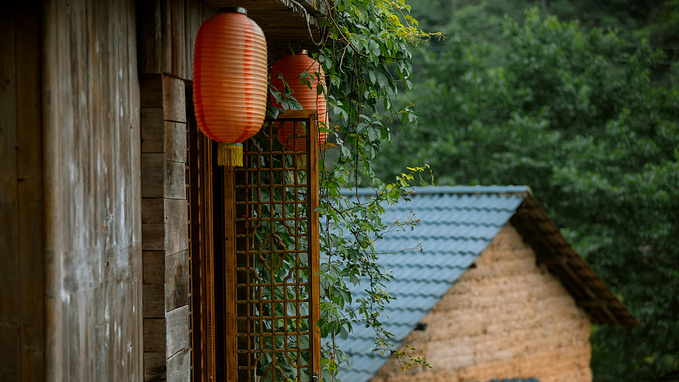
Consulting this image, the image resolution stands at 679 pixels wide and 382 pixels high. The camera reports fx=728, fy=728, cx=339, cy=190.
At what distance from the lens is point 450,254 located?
7.82m

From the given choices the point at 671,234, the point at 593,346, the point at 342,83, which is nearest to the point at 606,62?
the point at 671,234

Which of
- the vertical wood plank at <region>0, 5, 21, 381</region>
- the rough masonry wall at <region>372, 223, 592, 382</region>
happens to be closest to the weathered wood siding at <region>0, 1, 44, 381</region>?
the vertical wood plank at <region>0, 5, 21, 381</region>

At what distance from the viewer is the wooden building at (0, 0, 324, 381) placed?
1957 mm

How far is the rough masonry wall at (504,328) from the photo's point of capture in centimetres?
733

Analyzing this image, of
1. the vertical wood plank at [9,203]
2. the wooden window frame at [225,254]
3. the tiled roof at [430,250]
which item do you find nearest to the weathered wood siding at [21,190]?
the vertical wood plank at [9,203]

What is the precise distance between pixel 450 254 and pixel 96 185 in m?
5.98

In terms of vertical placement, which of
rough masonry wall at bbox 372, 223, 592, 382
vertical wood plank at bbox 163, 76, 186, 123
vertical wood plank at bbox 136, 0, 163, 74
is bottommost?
rough masonry wall at bbox 372, 223, 592, 382

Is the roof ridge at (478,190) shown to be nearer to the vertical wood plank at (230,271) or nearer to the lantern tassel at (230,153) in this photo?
the vertical wood plank at (230,271)

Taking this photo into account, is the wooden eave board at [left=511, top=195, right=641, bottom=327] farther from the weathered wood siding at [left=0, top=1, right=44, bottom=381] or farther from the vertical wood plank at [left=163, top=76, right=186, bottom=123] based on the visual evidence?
the weathered wood siding at [left=0, top=1, right=44, bottom=381]

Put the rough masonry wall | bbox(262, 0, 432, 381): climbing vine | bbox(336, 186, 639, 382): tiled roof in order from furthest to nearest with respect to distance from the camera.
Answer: the rough masonry wall
bbox(336, 186, 639, 382): tiled roof
bbox(262, 0, 432, 381): climbing vine

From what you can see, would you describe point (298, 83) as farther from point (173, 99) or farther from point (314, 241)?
point (173, 99)

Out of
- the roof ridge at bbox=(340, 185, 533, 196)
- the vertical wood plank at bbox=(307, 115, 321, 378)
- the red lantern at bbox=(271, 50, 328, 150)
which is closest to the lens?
the vertical wood plank at bbox=(307, 115, 321, 378)

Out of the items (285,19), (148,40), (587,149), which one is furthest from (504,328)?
(587,149)

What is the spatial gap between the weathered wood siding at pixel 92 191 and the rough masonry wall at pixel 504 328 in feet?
15.0
